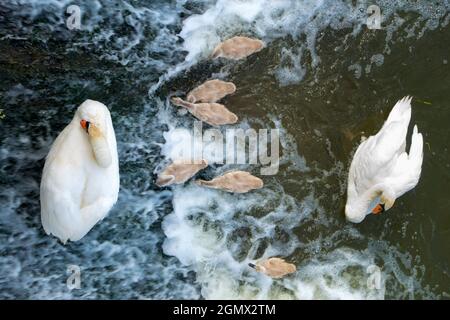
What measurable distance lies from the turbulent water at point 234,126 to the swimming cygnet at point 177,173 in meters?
0.12

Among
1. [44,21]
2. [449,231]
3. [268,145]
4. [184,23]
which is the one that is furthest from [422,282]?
[44,21]

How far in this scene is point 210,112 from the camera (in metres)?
5.37

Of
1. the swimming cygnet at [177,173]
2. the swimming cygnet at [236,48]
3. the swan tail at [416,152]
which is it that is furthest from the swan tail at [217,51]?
the swan tail at [416,152]

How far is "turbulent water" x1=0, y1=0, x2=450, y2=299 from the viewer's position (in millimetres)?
5156

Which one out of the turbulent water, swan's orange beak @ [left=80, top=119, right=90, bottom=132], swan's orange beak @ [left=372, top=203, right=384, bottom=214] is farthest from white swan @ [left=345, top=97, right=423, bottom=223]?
swan's orange beak @ [left=80, top=119, right=90, bottom=132]

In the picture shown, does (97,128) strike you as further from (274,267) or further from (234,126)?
(274,267)

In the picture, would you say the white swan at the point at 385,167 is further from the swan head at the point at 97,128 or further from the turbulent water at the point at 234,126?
the swan head at the point at 97,128

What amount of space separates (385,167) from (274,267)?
4.31 feet

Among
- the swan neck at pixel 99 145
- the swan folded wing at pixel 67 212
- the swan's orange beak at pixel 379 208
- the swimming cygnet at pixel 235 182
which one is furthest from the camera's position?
the swimming cygnet at pixel 235 182

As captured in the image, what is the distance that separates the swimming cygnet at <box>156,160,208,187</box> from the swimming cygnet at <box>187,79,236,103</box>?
0.58m

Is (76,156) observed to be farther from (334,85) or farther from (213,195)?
(334,85)

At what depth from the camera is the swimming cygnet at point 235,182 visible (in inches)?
212

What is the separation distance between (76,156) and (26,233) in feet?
3.64

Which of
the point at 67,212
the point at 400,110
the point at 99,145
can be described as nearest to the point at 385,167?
the point at 400,110
